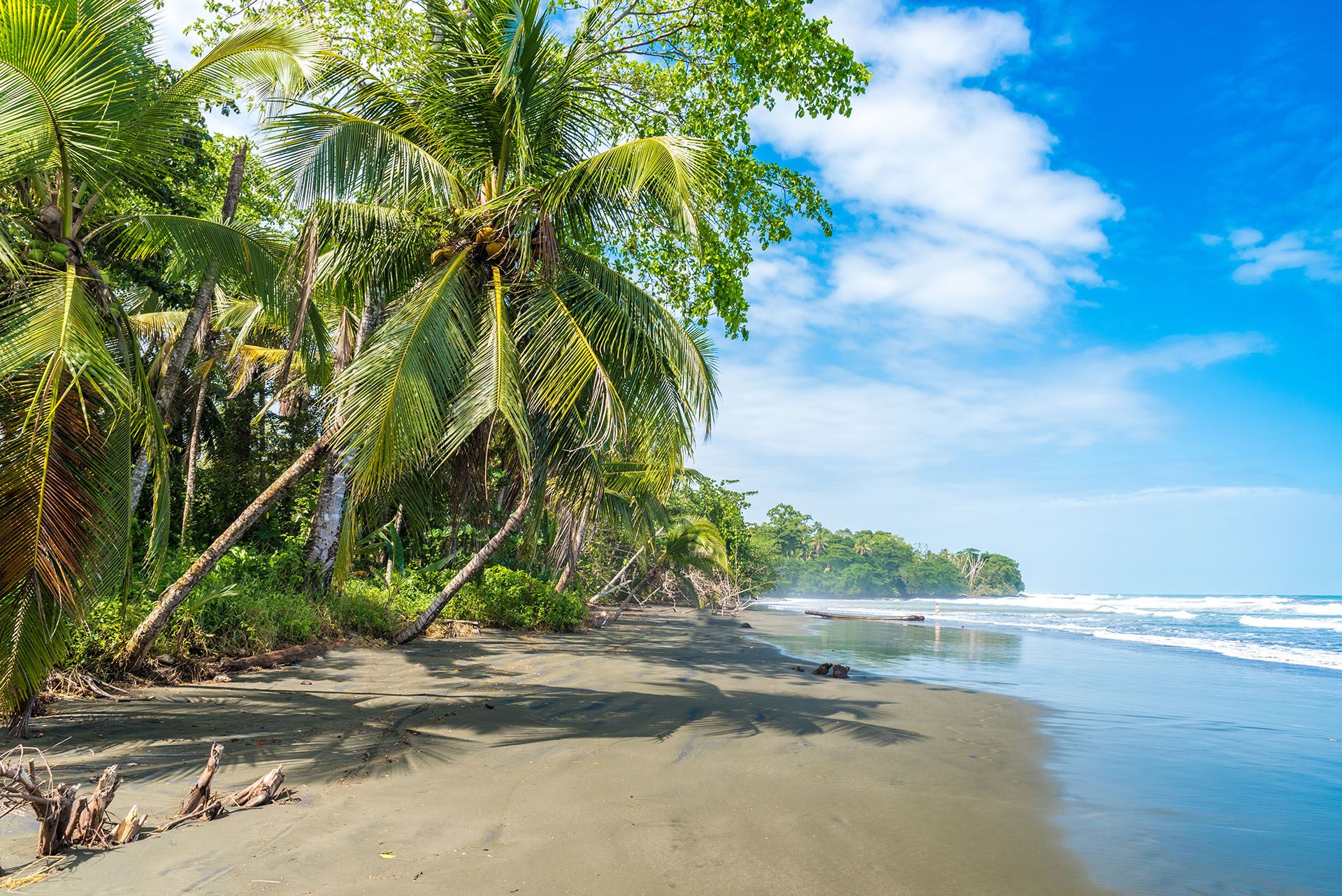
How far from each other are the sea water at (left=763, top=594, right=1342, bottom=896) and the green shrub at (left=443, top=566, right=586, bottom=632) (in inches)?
197

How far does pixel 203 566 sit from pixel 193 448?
5779mm

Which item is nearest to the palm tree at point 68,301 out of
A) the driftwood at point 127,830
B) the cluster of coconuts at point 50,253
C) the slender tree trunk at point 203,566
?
the cluster of coconuts at point 50,253

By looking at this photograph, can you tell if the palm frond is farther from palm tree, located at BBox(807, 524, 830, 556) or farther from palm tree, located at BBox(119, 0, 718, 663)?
palm tree, located at BBox(807, 524, 830, 556)

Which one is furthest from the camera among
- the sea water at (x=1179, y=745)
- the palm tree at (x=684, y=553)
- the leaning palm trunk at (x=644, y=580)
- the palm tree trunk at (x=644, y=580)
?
the leaning palm trunk at (x=644, y=580)

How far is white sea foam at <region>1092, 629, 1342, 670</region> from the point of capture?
1748cm

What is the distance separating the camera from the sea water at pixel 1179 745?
14.2 ft

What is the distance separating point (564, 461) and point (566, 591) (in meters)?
11.2

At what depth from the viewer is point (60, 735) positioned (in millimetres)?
5234

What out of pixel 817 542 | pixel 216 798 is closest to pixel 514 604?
pixel 216 798

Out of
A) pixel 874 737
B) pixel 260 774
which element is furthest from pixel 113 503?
pixel 874 737

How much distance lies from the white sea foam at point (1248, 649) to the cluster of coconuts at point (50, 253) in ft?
71.6

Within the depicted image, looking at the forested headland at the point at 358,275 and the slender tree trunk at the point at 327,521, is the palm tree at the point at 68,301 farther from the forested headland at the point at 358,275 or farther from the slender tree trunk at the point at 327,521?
the slender tree trunk at the point at 327,521

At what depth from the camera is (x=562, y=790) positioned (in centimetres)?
493

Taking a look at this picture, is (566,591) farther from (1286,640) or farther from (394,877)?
(1286,640)
